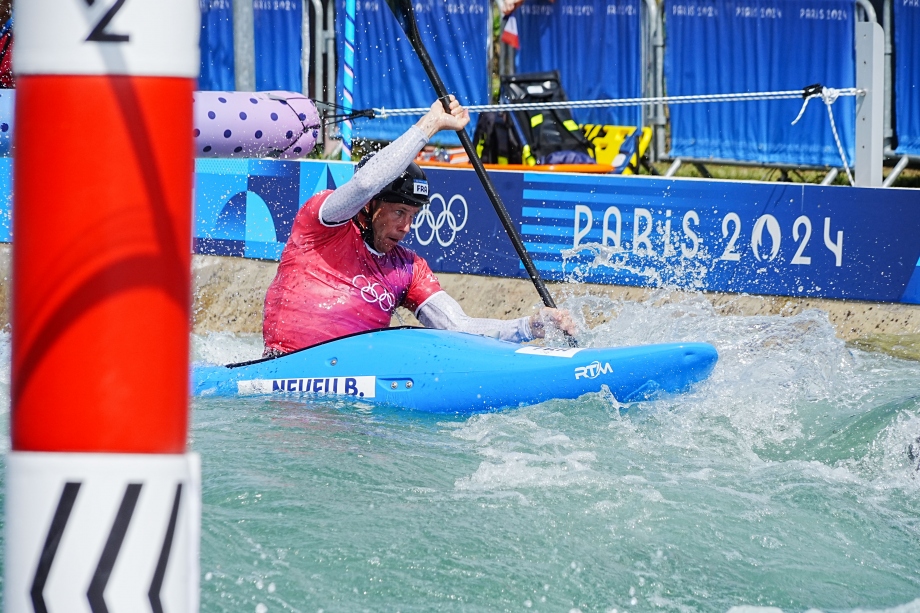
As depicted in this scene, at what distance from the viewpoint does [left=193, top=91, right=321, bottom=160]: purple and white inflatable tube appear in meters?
7.48

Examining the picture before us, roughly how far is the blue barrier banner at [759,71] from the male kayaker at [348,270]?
567cm

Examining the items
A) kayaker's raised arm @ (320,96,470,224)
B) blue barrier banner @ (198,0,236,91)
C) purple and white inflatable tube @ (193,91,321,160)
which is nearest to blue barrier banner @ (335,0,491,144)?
blue barrier banner @ (198,0,236,91)

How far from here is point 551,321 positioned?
4.91 m

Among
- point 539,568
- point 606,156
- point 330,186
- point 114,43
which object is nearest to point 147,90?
point 114,43

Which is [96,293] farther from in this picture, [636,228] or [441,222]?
[441,222]

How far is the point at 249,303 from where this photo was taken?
25.2 ft

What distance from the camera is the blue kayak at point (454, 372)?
4.43 metres

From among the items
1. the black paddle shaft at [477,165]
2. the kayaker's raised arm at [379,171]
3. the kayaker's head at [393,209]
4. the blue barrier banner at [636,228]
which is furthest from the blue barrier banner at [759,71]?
the kayaker's raised arm at [379,171]

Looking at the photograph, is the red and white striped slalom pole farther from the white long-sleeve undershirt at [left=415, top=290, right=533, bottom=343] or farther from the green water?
the white long-sleeve undershirt at [left=415, top=290, right=533, bottom=343]

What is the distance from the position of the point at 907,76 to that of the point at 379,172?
6834mm

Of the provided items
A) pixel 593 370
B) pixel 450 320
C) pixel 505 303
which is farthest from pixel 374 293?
pixel 505 303

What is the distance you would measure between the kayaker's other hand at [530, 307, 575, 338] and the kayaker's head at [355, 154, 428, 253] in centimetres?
74

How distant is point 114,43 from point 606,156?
875 cm

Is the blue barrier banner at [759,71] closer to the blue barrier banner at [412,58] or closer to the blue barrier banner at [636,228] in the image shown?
the blue barrier banner at [412,58]
